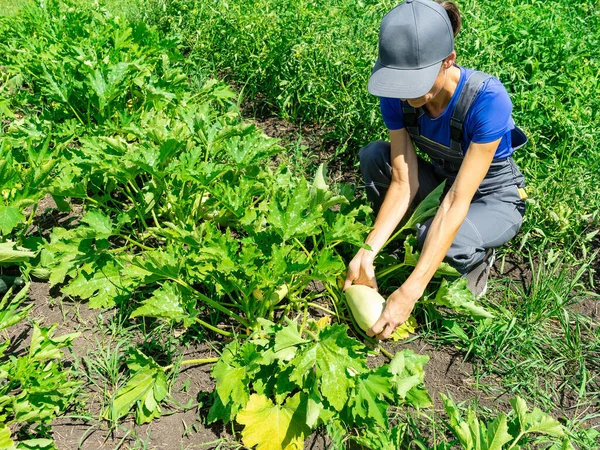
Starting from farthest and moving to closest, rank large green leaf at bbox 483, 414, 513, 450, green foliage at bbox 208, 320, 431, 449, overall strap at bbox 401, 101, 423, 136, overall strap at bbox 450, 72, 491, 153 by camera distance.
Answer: overall strap at bbox 401, 101, 423, 136, overall strap at bbox 450, 72, 491, 153, green foliage at bbox 208, 320, 431, 449, large green leaf at bbox 483, 414, 513, 450

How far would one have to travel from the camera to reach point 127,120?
331 cm

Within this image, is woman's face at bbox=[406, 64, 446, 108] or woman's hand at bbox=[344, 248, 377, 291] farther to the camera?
woman's hand at bbox=[344, 248, 377, 291]

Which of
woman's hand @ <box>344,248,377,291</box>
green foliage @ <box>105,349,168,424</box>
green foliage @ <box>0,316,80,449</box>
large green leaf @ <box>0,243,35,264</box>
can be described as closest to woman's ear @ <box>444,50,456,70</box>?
woman's hand @ <box>344,248,377,291</box>

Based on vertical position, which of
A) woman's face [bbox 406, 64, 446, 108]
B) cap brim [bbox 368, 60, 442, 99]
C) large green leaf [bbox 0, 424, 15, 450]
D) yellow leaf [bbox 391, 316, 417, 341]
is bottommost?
yellow leaf [bbox 391, 316, 417, 341]

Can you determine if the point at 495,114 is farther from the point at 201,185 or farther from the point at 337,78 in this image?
the point at 337,78

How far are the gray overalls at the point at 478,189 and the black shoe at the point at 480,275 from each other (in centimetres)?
7

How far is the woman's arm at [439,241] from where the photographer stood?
8.00 ft

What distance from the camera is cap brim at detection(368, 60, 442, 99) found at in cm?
228

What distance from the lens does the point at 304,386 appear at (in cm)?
217

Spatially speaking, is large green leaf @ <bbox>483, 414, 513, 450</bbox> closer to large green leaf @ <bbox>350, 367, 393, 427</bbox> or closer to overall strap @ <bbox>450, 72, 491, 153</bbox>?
large green leaf @ <bbox>350, 367, 393, 427</bbox>

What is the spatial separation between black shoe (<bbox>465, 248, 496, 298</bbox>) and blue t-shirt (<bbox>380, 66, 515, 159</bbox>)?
1.78 ft

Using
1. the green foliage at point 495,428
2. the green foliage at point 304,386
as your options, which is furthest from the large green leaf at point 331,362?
the green foliage at point 495,428

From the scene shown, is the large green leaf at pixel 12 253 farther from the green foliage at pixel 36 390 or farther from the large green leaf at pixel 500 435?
the large green leaf at pixel 500 435

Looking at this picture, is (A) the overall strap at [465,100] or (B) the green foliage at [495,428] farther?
(A) the overall strap at [465,100]
